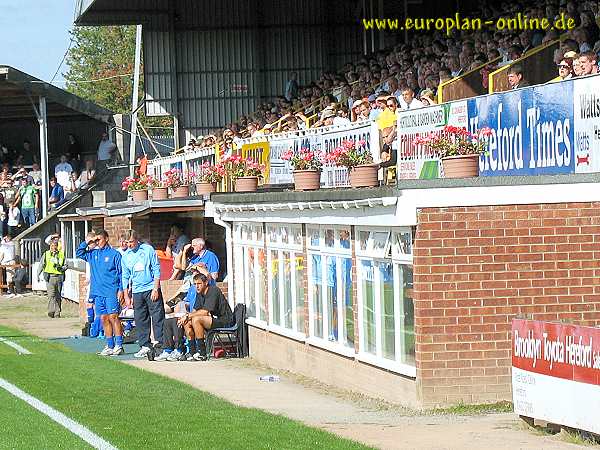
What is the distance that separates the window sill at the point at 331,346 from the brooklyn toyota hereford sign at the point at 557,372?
4.28 meters

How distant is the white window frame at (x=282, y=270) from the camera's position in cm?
1859

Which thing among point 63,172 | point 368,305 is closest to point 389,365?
point 368,305

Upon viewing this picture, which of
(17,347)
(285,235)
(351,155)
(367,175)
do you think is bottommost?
(17,347)

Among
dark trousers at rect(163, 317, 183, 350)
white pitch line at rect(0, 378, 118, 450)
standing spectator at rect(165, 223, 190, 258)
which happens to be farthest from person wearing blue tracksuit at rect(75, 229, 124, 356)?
white pitch line at rect(0, 378, 118, 450)

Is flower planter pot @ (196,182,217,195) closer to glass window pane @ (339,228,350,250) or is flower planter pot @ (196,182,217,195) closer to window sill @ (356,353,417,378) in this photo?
→ glass window pane @ (339,228,350,250)

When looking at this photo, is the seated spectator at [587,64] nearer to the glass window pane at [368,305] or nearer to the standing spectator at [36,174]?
the glass window pane at [368,305]

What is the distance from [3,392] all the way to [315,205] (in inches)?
179

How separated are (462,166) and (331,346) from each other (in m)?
4.10

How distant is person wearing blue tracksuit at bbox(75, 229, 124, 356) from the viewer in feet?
69.6

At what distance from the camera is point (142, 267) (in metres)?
20.9

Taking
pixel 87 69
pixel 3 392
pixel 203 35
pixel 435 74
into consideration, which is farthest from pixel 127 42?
pixel 3 392

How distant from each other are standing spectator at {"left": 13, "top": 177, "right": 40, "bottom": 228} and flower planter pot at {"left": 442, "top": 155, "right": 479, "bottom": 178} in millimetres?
27515

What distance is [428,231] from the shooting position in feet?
44.5

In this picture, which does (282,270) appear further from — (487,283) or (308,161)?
(487,283)
